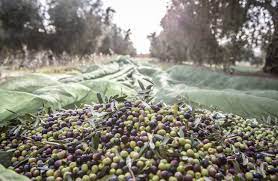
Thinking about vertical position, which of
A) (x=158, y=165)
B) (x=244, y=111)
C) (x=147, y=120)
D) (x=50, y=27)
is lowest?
(x=244, y=111)

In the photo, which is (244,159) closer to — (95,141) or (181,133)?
(181,133)

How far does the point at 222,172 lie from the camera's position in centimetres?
161

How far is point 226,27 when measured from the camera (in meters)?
10.7

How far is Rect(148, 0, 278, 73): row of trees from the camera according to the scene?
914 cm

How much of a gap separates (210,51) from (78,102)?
35.9ft

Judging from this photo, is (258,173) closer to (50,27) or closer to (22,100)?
(22,100)

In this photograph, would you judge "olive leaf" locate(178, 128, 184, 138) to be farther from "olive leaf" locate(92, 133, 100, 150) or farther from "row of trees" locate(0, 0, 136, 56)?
"row of trees" locate(0, 0, 136, 56)

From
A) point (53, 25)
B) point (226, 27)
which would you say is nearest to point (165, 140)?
point (226, 27)

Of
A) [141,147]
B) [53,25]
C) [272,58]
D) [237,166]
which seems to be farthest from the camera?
[53,25]

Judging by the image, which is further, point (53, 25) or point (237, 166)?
point (53, 25)

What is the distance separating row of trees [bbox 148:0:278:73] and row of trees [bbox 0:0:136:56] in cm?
770

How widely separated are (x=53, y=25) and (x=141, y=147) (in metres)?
18.6

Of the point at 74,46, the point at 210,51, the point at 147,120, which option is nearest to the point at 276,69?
the point at 210,51

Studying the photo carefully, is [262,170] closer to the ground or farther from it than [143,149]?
closer to the ground
